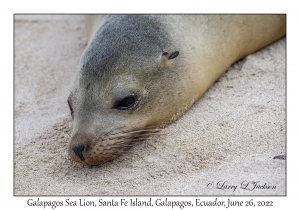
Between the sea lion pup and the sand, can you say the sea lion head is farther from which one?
the sand

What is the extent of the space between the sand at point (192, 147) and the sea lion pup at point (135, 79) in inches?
6.4

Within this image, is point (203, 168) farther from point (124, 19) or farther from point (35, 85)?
point (35, 85)

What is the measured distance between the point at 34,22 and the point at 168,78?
12.6ft

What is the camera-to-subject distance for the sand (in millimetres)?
3301

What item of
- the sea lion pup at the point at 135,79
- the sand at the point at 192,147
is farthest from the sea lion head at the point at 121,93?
the sand at the point at 192,147

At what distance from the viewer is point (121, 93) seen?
3684mm

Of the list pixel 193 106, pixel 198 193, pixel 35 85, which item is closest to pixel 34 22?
pixel 35 85

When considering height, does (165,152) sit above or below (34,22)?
below

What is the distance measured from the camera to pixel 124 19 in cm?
422

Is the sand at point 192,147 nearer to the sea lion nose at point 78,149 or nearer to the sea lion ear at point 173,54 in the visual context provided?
the sea lion nose at point 78,149

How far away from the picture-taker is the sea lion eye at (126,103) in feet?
12.2

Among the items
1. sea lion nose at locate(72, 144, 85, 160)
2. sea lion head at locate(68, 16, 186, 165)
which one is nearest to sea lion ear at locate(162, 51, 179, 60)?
sea lion head at locate(68, 16, 186, 165)

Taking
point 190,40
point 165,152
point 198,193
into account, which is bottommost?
point 198,193

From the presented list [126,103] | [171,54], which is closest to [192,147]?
[126,103]
